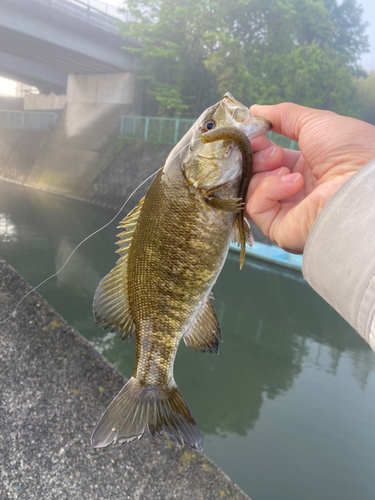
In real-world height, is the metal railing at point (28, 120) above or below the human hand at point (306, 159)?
below

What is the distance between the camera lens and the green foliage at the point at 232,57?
14.5 metres

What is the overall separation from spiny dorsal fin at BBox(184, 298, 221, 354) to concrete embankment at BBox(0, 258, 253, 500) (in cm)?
189

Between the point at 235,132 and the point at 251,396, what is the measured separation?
3.80 m

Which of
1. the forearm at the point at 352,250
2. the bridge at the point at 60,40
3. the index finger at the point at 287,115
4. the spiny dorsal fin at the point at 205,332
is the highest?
the bridge at the point at 60,40

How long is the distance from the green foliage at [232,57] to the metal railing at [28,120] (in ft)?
20.5

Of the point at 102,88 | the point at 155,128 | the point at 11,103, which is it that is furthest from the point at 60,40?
the point at 11,103

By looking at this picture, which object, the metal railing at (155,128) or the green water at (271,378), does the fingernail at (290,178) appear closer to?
the green water at (271,378)

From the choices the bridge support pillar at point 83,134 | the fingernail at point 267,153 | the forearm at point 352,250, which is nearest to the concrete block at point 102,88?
the bridge support pillar at point 83,134

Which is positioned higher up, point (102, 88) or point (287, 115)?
point (102, 88)

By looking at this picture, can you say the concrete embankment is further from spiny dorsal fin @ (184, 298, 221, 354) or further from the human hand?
the human hand

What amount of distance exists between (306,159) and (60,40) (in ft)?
53.1

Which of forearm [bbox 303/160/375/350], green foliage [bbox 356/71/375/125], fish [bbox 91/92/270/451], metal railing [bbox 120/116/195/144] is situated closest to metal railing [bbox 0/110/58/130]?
metal railing [bbox 120/116/195/144]

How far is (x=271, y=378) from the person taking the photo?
4.73 m

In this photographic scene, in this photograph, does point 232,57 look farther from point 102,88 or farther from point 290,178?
point 290,178
